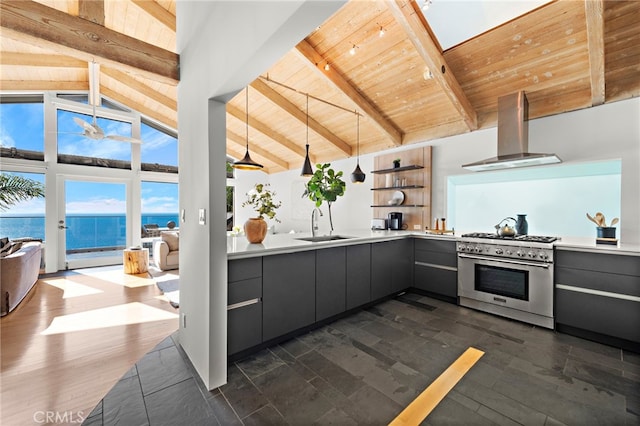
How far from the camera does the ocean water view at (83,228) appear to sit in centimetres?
486

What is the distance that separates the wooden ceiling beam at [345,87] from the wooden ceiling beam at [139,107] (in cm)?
462

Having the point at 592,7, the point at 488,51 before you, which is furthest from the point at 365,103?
the point at 592,7

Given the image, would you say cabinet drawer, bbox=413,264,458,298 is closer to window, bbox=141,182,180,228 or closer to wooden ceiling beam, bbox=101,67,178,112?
window, bbox=141,182,180,228

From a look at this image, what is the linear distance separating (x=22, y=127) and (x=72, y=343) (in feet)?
16.8

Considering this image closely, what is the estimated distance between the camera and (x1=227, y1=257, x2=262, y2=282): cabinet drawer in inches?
77.9

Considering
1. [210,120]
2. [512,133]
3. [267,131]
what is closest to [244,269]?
[210,120]

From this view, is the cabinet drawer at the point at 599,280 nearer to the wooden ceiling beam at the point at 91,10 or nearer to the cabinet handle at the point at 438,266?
the cabinet handle at the point at 438,266

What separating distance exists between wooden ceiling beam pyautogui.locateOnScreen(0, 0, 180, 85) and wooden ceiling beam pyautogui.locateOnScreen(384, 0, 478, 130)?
2059mm

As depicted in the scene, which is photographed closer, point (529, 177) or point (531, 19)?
point (531, 19)

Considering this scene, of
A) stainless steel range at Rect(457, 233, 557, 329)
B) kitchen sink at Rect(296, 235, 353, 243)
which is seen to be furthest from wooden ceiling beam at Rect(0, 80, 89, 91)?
stainless steel range at Rect(457, 233, 557, 329)

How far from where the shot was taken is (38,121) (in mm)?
5164

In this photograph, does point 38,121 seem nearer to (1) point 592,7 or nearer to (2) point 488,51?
(2) point 488,51

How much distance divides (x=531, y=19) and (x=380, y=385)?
138 inches

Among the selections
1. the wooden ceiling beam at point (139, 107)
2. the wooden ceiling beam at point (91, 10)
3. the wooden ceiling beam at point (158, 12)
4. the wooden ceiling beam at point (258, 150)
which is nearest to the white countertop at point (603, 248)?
the wooden ceiling beam at point (91, 10)
